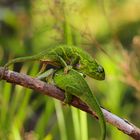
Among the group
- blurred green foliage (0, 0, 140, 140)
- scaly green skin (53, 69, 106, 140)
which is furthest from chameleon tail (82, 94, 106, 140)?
blurred green foliage (0, 0, 140, 140)

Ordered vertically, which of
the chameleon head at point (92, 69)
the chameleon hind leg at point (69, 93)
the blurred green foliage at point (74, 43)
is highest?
the chameleon head at point (92, 69)

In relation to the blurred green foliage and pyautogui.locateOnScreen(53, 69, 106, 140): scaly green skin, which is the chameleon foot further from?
the blurred green foliage

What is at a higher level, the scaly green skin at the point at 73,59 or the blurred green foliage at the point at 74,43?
the scaly green skin at the point at 73,59

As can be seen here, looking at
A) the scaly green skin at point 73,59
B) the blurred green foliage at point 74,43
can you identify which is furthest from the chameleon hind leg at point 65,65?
the blurred green foliage at point 74,43

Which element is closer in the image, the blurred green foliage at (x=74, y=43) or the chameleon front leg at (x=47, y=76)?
the chameleon front leg at (x=47, y=76)

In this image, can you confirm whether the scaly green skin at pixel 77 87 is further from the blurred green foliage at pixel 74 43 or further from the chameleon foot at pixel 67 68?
the blurred green foliage at pixel 74 43
